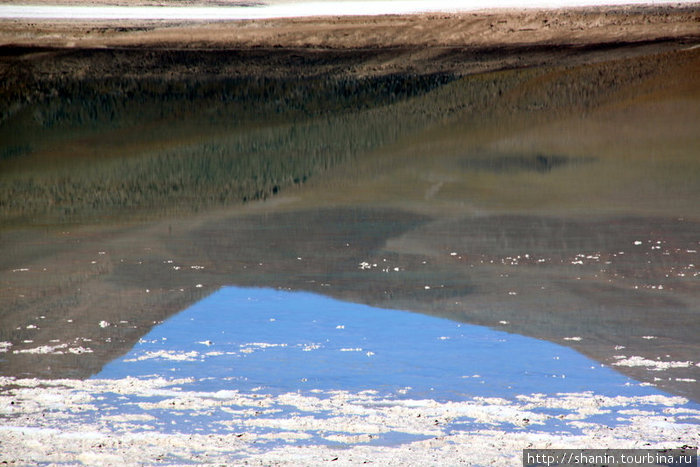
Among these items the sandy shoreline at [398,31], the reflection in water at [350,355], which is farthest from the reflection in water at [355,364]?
the sandy shoreline at [398,31]

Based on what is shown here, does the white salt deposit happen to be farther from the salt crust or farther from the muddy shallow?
the salt crust

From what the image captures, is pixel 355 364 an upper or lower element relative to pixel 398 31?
lower

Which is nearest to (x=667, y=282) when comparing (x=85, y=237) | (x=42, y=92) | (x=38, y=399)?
(x=38, y=399)

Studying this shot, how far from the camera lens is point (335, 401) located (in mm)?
1234

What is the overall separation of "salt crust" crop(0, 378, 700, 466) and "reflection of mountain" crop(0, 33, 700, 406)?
5.4 inches

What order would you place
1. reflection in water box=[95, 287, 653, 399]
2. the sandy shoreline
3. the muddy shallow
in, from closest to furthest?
the muddy shallow < reflection in water box=[95, 287, 653, 399] < the sandy shoreline

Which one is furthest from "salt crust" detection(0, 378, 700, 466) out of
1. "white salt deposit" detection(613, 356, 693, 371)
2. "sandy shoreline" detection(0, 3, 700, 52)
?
"sandy shoreline" detection(0, 3, 700, 52)

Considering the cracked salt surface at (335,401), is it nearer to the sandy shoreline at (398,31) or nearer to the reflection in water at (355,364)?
Answer: the reflection in water at (355,364)

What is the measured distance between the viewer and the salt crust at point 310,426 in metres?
1.07

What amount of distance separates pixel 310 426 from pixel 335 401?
0.09 m

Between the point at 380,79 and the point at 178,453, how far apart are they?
2198 mm

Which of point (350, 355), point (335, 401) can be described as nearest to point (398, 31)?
point (350, 355)

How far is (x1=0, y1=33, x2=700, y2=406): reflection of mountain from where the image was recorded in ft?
5.38

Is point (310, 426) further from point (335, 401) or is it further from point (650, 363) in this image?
point (650, 363)
